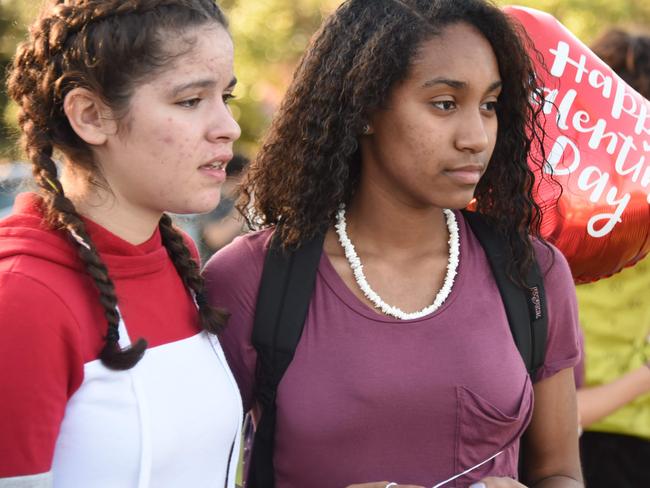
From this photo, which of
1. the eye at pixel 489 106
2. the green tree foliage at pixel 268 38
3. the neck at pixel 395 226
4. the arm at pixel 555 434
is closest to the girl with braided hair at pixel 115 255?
the neck at pixel 395 226

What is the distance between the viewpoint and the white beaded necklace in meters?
2.30

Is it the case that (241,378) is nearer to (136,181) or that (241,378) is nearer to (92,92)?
(136,181)

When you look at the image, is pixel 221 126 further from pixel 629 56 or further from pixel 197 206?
pixel 629 56

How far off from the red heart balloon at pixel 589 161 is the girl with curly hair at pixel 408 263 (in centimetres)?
11

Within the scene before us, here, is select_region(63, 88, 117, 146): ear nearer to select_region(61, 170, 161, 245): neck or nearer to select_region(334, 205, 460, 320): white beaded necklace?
select_region(61, 170, 161, 245): neck

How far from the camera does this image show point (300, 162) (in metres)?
2.48

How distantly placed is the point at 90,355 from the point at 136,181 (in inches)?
15.8

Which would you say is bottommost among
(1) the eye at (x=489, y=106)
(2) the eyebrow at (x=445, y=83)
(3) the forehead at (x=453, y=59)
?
(1) the eye at (x=489, y=106)

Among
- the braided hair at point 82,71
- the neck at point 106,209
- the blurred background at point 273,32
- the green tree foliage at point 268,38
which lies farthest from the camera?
the green tree foliage at point 268,38

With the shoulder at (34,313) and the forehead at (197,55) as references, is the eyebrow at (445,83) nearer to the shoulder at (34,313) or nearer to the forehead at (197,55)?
the forehead at (197,55)

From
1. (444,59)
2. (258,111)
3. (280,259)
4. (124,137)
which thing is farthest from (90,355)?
(258,111)

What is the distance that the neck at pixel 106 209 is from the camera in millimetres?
2002

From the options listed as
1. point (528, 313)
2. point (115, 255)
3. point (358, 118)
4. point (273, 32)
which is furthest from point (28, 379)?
point (273, 32)

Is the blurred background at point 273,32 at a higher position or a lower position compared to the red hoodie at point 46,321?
higher
